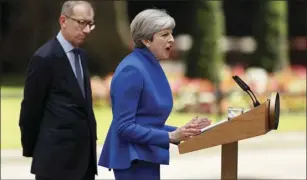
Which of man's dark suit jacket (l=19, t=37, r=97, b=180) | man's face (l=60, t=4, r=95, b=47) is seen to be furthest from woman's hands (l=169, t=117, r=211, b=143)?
man's face (l=60, t=4, r=95, b=47)

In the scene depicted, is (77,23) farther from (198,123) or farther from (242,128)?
(242,128)

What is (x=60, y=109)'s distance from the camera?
5531 millimetres

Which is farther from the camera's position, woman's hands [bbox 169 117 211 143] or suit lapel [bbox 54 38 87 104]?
suit lapel [bbox 54 38 87 104]

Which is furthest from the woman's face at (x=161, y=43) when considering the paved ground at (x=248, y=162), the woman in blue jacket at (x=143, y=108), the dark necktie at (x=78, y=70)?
the paved ground at (x=248, y=162)

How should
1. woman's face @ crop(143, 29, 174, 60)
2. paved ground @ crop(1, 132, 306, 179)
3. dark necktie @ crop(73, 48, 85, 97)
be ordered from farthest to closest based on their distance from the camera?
paved ground @ crop(1, 132, 306, 179) < dark necktie @ crop(73, 48, 85, 97) < woman's face @ crop(143, 29, 174, 60)

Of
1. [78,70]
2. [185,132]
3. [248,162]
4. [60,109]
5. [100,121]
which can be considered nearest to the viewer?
[185,132]

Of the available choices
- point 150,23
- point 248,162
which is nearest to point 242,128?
point 150,23

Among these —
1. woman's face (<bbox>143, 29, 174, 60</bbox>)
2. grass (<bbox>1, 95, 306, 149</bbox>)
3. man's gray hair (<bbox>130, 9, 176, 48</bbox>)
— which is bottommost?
grass (<bbox>1, 95, 306, 149</bbox>)

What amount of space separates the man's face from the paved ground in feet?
16.7

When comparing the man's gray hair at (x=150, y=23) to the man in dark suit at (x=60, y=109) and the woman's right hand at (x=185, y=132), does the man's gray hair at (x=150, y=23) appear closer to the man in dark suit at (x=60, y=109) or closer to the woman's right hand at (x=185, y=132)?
the woman's right hand at (x=185, y=132)

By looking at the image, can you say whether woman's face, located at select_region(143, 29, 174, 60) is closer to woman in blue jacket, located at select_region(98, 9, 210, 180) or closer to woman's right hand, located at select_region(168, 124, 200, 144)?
woman in blue jacket, located at select_region(98, 9, 210, 180)

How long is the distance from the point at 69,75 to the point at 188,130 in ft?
4.56

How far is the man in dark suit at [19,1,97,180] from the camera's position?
18.2ft

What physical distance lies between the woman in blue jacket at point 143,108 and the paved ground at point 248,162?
5995 mm
